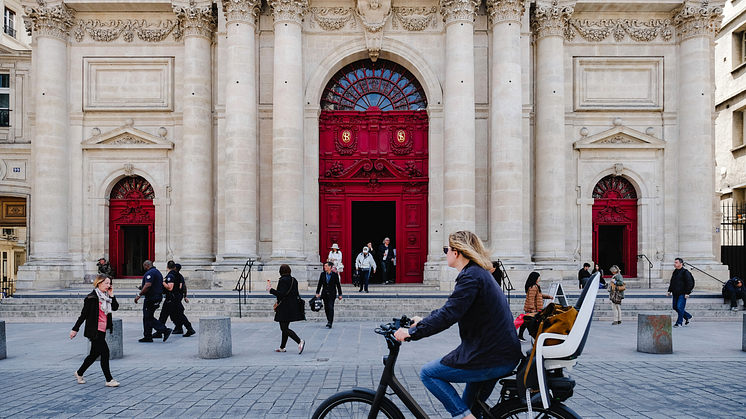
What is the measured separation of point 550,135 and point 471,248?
61.6 feet

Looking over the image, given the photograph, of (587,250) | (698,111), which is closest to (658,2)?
(698,111)

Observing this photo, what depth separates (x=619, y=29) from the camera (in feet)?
73.7

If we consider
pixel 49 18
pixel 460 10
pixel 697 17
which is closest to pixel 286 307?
pixel 460 10

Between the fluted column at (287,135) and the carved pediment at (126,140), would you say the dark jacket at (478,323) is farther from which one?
the carved pediment at (126,140)

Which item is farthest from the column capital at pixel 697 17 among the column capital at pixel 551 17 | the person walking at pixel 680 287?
the person walking at pixel 680 287

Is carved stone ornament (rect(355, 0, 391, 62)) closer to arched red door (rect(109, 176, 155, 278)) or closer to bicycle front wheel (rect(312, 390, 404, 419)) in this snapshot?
arched red door (rect(109, 176, 155, 278))

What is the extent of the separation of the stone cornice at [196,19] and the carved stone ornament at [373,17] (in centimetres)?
582

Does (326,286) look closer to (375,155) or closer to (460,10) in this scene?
(375,155)

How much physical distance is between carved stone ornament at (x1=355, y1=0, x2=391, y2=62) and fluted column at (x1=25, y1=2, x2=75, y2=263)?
1190 centimetres

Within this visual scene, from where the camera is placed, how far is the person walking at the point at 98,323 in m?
7.88

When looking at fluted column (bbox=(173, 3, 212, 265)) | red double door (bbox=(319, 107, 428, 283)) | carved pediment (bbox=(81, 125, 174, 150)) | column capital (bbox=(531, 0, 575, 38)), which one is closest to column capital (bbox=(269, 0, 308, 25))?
fluted column (bbox=(173, 3, 212, 265))

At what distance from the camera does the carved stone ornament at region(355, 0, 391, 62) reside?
21359 mm

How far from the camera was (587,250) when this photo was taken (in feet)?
73.3

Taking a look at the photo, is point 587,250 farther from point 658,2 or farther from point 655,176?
point 658,2
